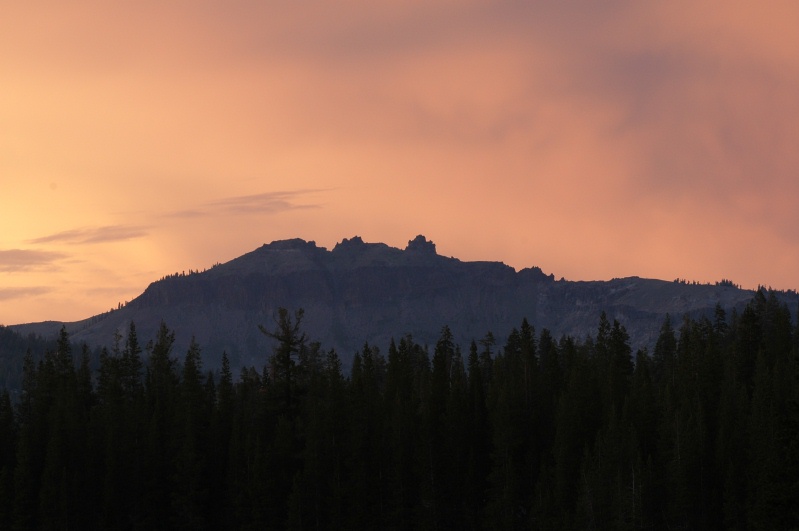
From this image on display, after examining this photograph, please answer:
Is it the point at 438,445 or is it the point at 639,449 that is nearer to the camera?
the point at 639,449

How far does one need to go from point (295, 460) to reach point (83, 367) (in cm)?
3667

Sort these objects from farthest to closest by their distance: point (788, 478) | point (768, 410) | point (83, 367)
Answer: point (83, 367), point (768, 410), point (788, 478)

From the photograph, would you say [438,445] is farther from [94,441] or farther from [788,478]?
[788,478]

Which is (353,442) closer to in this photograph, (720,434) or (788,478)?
(720,434)

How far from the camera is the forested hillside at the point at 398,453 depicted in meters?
114

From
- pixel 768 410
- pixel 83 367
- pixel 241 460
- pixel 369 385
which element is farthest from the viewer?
pixel 83 367

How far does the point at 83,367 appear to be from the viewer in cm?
14725

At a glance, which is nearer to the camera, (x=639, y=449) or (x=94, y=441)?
(x=639, y=449)

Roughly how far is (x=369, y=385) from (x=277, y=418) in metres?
17.2

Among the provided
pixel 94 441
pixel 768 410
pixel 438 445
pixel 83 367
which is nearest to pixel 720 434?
pixel 768 410

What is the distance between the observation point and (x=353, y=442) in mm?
122688

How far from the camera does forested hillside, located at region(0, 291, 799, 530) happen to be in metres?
114

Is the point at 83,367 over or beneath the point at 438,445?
over

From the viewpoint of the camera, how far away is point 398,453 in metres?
123
